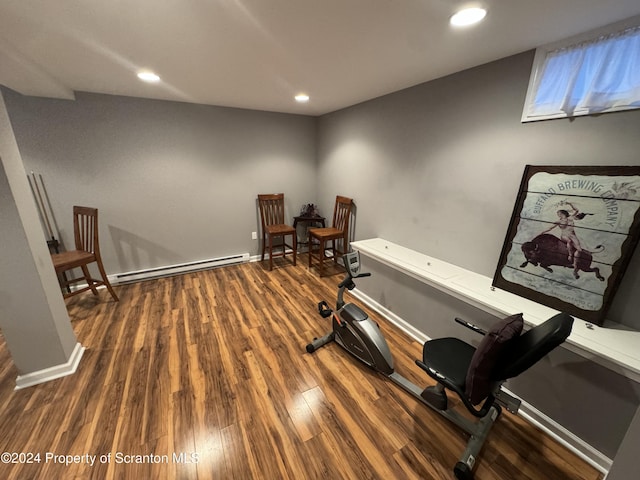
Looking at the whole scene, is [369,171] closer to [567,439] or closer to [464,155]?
[464,155]

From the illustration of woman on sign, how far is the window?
56 cm

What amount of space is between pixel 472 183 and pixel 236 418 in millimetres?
2404

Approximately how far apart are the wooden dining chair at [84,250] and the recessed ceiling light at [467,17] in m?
3.35

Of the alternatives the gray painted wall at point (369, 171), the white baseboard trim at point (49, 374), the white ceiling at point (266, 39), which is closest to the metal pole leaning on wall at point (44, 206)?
the gray painted wall at point (369, 171)

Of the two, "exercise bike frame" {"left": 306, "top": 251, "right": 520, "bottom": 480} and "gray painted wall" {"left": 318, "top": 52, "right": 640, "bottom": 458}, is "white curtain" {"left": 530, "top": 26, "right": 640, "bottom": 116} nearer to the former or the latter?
"gray painted wall" {"left": 318, "top": 52, "right": 640, "bottom": 458}

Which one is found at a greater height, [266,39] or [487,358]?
[266,39]

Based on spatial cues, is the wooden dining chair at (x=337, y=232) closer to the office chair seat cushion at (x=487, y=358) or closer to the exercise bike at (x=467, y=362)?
the exercise bike at (x=467, y=362)

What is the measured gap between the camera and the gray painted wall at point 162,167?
101 inches

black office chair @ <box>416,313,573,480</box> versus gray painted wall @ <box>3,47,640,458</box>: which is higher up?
gray painted wall @ <box>3,47,640,458</box>

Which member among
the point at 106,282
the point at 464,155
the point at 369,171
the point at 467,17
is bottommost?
the point at 106,282

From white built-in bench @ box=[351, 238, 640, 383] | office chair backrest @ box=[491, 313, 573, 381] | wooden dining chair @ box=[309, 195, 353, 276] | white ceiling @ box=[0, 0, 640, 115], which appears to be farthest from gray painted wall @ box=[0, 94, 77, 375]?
office chair backrest @ box=[491, 313, 573, 381]

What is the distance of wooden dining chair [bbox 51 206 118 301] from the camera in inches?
95.7

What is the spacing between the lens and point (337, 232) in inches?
134

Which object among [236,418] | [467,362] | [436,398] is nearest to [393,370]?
[436,398]
